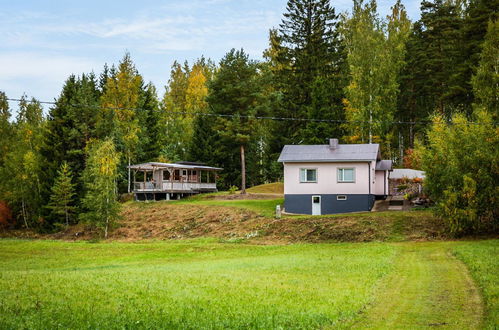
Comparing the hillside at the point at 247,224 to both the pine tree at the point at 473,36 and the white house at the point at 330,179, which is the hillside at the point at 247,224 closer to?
the white house at the point at 330,179

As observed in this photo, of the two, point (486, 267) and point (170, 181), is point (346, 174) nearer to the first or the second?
point (170, 181)

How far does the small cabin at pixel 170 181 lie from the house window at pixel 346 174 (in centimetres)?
2108

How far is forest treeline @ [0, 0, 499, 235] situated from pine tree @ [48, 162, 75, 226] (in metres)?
0.13

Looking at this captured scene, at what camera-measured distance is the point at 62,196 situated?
49.1 metres

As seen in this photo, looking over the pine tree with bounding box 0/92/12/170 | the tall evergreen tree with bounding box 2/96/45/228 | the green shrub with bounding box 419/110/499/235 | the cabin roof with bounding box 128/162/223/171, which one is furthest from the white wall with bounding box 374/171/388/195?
the pine tree with bounding box 0/92/12/170

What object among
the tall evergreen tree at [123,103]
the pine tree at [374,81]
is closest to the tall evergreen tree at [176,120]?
the tall evergreen tree at [123,103]

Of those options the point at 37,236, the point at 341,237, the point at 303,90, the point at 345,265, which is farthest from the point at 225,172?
the point at 345,265

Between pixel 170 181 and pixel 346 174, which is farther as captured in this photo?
pixel 170 181

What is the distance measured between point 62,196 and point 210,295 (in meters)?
38.7

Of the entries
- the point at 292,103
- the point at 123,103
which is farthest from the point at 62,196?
the point at 292,103

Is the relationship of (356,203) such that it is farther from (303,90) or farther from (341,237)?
(303,90)

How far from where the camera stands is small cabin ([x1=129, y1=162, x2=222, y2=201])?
5512 cm

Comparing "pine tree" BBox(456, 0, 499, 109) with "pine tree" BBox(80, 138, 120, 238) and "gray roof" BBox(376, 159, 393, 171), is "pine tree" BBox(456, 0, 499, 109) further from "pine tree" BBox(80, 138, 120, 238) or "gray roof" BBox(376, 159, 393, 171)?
"pine tree" BBox(80, 138, 120, 238)

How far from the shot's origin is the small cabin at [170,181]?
Result: 181ft
